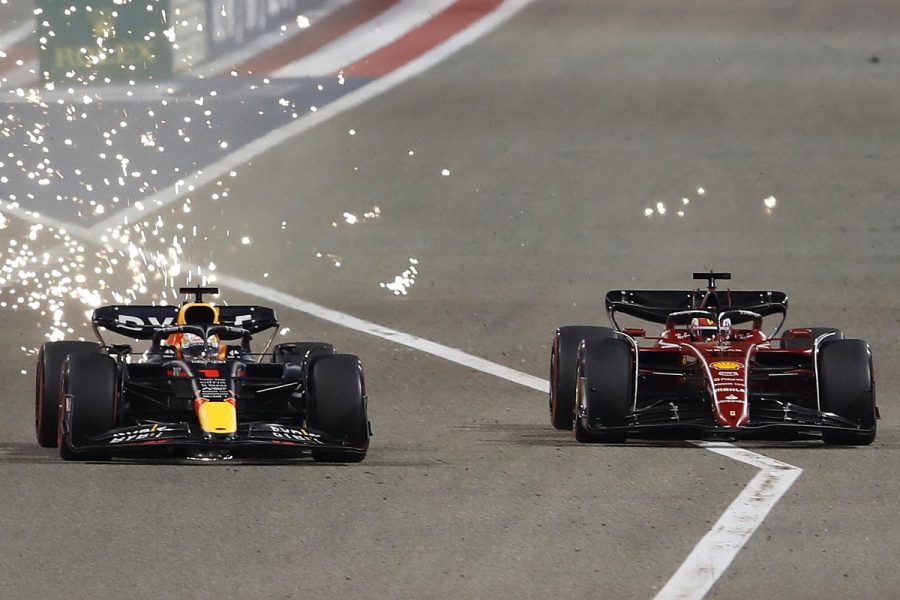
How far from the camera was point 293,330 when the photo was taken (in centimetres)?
2000

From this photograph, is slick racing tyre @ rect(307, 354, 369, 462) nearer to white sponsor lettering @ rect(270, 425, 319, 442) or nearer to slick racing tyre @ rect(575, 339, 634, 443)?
white sponsor lettering @ rect(270, 425, 319, 442)

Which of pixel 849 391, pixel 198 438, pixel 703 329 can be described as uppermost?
pixel 703 329

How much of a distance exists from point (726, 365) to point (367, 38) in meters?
18.5

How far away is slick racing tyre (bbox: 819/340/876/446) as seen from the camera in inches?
525

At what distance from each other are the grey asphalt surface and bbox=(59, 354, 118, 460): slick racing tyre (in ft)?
0.68

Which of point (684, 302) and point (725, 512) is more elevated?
point (684, 302)

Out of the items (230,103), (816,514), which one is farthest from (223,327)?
(230,103)

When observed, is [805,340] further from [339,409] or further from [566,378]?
[339,409]

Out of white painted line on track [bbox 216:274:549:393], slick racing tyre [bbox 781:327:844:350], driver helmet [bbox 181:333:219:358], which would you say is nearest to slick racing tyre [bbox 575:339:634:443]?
slick racing tyre [bbox 781:327:844:350]

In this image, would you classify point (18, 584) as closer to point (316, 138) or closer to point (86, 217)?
point (86, 217)

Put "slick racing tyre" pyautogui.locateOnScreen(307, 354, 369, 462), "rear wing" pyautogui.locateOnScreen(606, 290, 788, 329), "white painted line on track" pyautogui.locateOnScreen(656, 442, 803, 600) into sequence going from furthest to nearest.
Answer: "rear wing" pyautogui.locateOnScreen(606, 290, 788, 329) → "slick racing tyre" pyautogui.locateOnScreen(307, 354, 369, 462) → "white painted line on track" pyautogui.locateOnScreen(656, 442, 803, 600)

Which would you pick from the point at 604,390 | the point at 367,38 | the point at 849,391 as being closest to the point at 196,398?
the point at 604,390

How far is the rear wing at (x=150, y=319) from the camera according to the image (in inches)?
557

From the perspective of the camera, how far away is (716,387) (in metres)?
13.4
